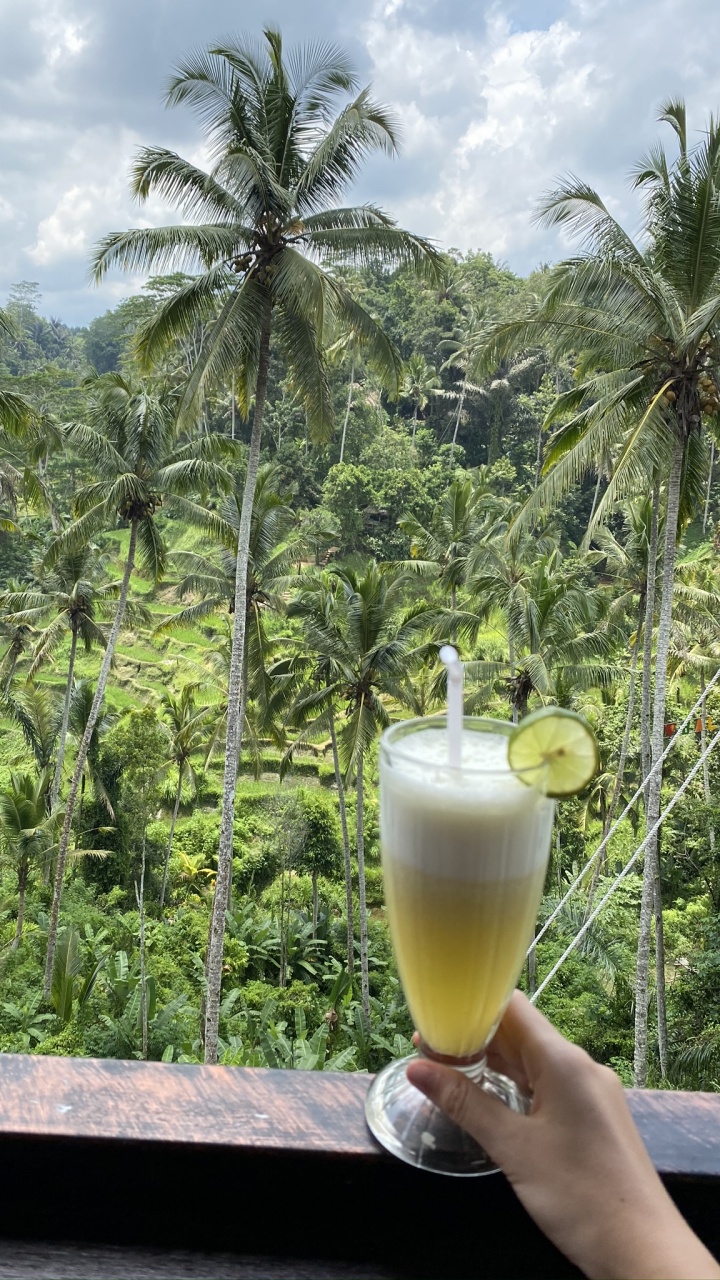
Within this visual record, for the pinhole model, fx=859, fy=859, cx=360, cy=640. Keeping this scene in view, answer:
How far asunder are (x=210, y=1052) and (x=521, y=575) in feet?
31.6

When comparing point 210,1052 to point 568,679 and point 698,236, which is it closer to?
point 568,679

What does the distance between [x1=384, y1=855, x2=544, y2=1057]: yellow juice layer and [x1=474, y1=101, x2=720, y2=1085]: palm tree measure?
810 cm

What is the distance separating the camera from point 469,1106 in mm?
683

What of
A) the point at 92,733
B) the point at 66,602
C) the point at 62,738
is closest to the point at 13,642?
the point at 92,733

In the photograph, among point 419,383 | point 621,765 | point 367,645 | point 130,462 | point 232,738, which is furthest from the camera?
point 419,383

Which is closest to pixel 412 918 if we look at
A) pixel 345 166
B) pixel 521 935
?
pixel 521 935

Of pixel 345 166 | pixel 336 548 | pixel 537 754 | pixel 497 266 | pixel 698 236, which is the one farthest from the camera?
pixel 497 266

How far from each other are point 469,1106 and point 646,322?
29.4 feet

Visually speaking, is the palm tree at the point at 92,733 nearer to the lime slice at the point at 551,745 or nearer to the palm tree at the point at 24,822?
the palm tree at the point at 24,822

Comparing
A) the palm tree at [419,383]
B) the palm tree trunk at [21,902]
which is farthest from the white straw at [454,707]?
the palm tree at [419,383]

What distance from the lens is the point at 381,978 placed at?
15.6 meters

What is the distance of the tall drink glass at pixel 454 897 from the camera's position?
2.28 feet

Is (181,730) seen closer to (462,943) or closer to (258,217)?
(258,217)

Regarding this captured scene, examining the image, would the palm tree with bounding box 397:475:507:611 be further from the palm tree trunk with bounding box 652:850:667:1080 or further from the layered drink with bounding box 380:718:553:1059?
the layered drink with bounding box 380:718:553:1059
